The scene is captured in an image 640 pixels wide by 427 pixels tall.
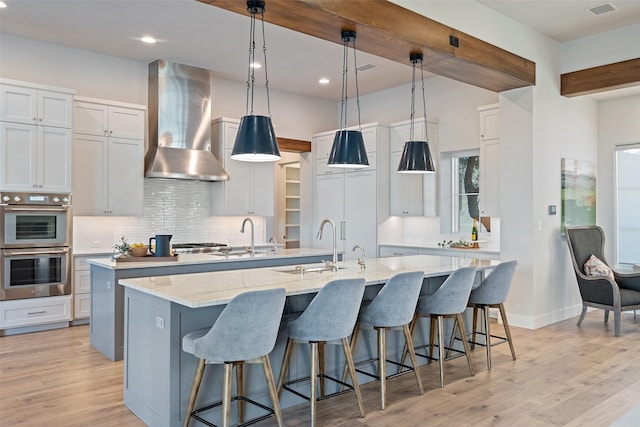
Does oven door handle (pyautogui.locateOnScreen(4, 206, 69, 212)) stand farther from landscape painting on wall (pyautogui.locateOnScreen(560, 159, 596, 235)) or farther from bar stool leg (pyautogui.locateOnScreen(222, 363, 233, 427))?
landscape painting on wall (pyautogui.locateOnScreen(560, 159, 596, 235))

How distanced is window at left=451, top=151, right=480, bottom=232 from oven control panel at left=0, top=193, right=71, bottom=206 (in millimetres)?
4890

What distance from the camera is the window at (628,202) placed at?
6.59m

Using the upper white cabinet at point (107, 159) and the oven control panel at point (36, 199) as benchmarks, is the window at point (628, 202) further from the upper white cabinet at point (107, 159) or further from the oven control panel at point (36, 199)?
the oven control panel at point (36, 199)

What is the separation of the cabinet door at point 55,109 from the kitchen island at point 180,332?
116 inches

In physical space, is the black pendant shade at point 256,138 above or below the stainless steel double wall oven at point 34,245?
above

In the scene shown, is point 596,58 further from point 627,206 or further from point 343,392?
point 343,392

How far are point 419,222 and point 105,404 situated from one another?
16.5 feet

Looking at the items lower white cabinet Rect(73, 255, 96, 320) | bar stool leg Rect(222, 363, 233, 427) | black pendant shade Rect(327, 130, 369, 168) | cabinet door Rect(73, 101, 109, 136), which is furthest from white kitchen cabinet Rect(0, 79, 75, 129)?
bar stool leg Rect(222, 363, 233, 427)

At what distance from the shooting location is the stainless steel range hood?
623 cm

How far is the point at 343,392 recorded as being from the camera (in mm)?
3209

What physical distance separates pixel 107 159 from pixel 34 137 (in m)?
0.83

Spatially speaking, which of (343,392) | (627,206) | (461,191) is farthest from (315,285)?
(627,206)

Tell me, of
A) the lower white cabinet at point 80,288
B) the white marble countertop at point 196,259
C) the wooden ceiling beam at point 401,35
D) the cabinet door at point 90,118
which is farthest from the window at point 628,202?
the lower white cabinet at point 80,288

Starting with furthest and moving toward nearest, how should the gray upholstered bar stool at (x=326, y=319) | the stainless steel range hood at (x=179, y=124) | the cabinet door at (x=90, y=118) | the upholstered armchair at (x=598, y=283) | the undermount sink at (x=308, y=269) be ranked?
the stainless steel range hood at (x=179, y=124), the cabinet door at (x=90, y=118), the upholstered armchair at (x=598, y=283), the undermount sink at (x=308, y=269), the gray upholstered bar stool at (x=326, y=319)
